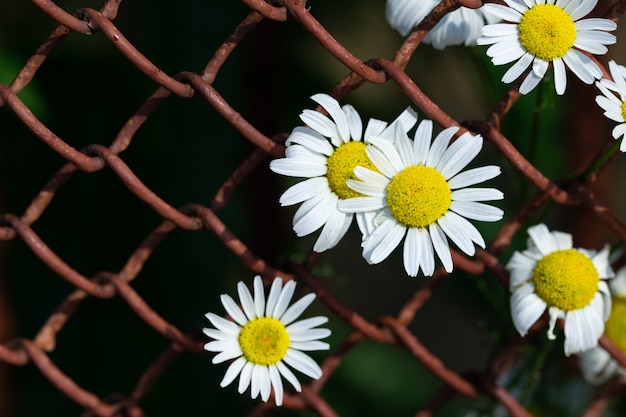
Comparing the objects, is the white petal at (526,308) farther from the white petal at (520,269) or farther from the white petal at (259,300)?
the white petal at (259,300)

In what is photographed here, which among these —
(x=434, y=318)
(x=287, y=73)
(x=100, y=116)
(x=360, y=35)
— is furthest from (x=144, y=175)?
(x=434, y=318)

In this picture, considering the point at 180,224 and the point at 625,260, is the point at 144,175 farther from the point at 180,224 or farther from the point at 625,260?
the point at 625,260

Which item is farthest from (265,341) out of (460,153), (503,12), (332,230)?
(503,12)

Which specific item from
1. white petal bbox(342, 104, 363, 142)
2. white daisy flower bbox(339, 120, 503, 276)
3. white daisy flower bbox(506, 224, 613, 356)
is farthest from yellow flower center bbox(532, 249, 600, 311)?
white petal bbox(342, 104, 363, 142)

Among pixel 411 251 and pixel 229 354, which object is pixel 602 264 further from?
pixel 229 354

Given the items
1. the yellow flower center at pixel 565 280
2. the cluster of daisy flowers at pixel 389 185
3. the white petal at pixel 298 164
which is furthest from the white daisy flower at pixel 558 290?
the white petal at pixel 298 164

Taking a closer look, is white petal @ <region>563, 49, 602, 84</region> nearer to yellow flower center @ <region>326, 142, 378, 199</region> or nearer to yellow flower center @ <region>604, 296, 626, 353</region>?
yellow flower center @ <region>326, 142, 378, 199</region>
